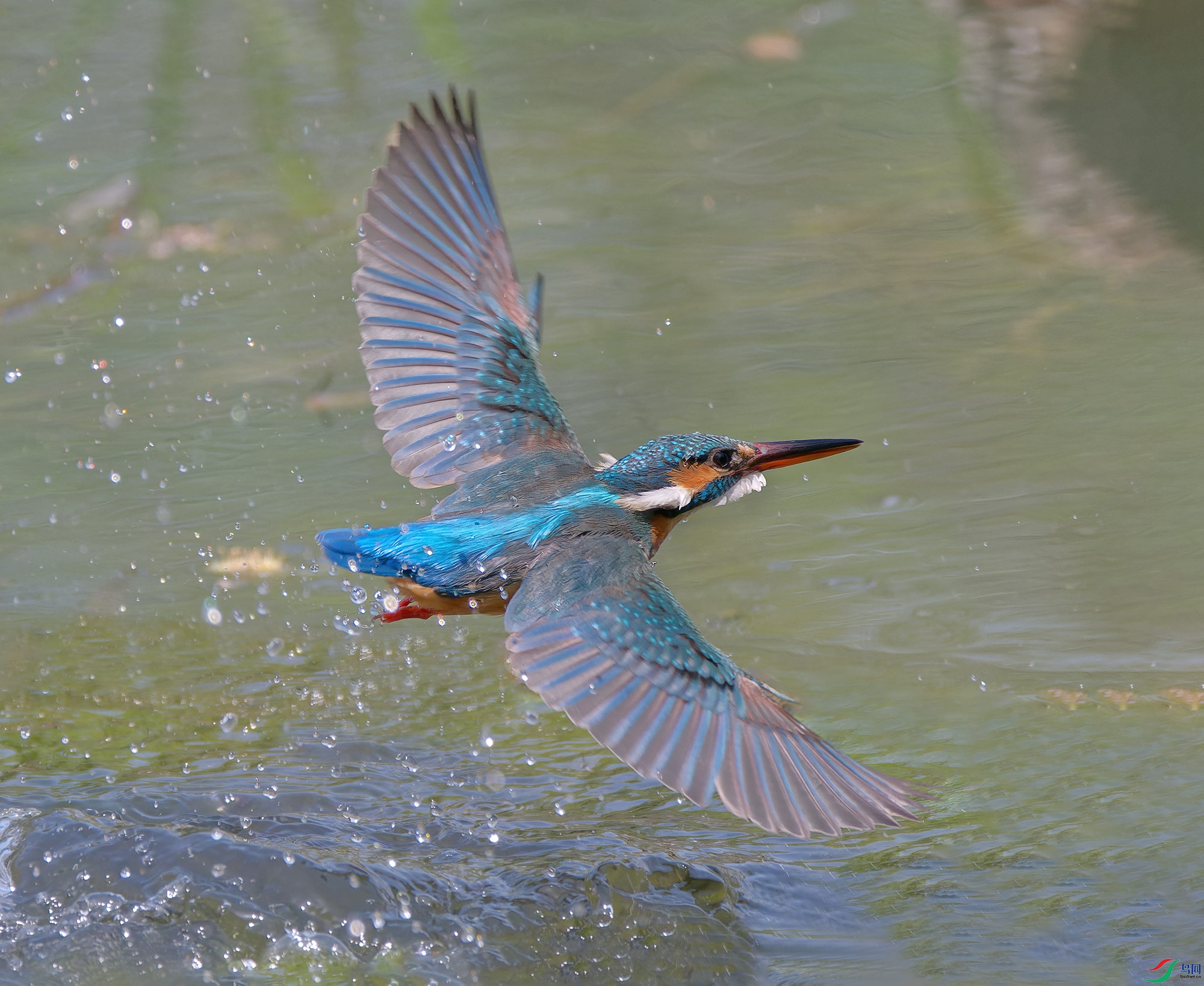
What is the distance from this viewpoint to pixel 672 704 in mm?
2938

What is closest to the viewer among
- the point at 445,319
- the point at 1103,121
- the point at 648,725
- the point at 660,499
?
the point at 648,725

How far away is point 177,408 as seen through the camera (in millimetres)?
5496

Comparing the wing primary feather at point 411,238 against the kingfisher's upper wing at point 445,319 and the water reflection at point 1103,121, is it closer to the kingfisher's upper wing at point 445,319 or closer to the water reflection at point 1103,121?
the kingfisher's upper wing at point 445,319

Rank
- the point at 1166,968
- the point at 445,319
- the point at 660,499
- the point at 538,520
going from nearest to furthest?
the point at 1166,968 → the point at 538,520 → the point at 660,499 → the point at 445,319

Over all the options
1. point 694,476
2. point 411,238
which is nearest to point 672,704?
point 694,476

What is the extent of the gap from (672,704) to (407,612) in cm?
96

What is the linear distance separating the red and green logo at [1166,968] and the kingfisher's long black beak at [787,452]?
1.42 metres

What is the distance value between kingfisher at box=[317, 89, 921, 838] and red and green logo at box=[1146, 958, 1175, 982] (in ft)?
1.75

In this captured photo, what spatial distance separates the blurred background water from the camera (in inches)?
118

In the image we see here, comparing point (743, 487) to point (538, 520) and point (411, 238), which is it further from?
point (411, 238)

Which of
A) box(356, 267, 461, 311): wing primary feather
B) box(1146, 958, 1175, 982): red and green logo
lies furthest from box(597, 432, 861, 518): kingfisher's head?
box(1146, 958, 1175, 982): red and green logo

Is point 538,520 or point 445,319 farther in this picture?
point 445,319

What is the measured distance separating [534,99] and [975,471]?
11.8 feet

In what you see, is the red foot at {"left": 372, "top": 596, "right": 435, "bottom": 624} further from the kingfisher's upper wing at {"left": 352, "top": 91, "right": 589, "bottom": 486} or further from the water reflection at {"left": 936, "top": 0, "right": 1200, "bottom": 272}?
the water reflection at {"left": 936, "top": 0, "right": 1200, "bottom": 272}
